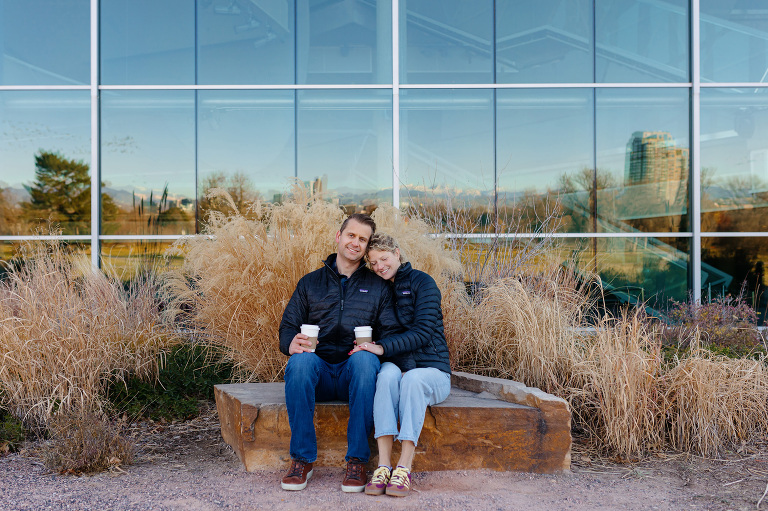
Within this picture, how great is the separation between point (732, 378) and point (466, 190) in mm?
5238

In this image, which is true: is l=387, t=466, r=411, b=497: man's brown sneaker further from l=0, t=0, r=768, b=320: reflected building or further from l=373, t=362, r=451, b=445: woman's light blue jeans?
l=0, t=0, r=768, b=320: reflected building

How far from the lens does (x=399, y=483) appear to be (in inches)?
106

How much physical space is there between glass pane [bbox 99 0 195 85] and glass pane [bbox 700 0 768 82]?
7108 mm

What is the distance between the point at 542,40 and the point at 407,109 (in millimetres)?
2125

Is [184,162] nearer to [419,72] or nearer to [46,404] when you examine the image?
[419,72]

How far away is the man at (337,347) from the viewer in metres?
2.80

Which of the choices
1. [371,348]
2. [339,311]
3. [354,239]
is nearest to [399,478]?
[371,348]

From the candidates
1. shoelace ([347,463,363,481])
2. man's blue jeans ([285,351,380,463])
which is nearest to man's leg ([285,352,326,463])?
man's blue jeans ([285,351,380,463])

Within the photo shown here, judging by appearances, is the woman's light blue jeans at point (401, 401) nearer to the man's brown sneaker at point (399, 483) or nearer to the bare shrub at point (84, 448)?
the man's brown sneaker at point (399, 483)

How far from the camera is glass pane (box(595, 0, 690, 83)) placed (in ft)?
27.4

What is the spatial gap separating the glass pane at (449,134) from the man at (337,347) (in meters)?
5.48

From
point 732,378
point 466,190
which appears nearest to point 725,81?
point 466,190

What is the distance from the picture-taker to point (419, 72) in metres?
8.59

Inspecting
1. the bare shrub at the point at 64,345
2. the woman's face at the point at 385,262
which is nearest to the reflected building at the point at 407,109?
the bare shrub at the point at 64,345
